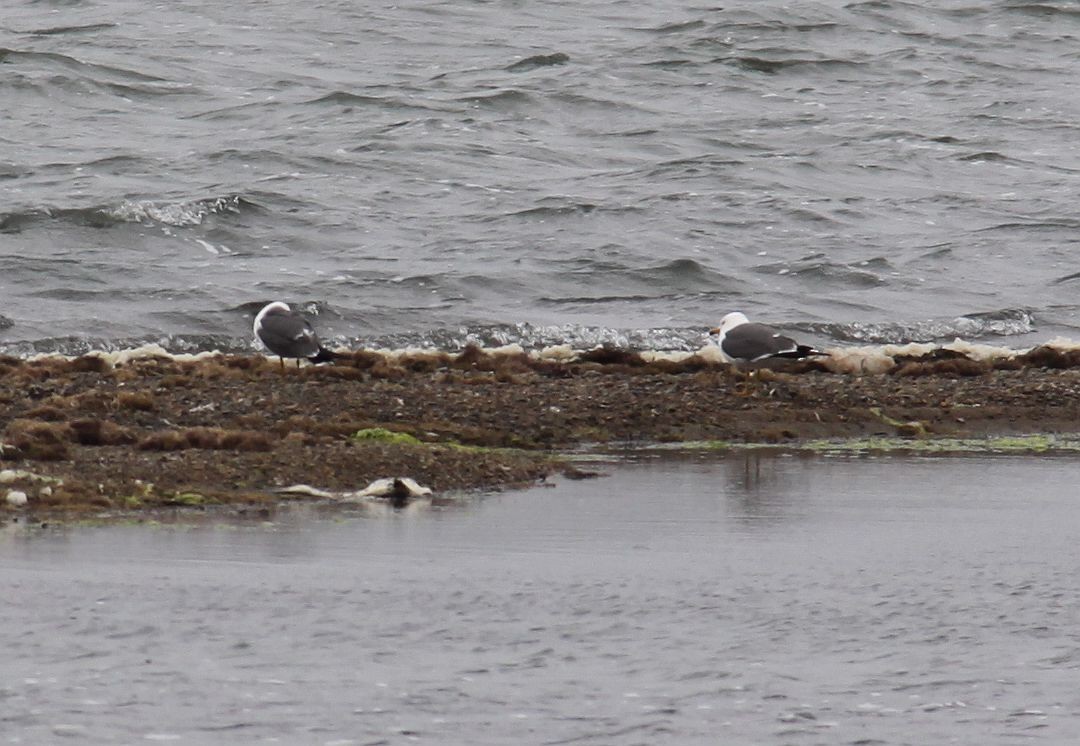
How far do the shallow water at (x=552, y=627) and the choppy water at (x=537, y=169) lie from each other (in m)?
10.7

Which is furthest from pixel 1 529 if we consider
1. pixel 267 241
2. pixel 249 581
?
pixel 267 241

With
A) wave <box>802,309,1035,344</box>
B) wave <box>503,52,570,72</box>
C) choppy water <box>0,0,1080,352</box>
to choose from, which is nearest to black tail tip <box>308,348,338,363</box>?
choppy water <box>0,0,1080,352</box>

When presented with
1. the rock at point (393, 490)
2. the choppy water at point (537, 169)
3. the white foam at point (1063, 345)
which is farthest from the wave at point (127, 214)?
the rock at point (393, 490)

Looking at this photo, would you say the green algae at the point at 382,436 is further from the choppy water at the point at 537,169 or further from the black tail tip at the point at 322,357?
the choppy water at the point at 537,169

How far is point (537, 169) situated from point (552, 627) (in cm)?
2175

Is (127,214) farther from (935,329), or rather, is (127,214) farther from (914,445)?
(914,445)

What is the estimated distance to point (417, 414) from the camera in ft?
39.2

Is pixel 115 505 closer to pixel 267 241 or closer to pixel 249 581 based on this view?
pixel 249 581

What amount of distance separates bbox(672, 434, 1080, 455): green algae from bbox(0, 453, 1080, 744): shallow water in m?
2.43

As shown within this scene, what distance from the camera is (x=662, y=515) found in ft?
29.3

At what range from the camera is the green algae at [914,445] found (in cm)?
1155

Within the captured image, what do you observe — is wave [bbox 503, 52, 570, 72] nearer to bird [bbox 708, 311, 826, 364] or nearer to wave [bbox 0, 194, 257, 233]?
wave [bbox 0, 194, 257, 233]

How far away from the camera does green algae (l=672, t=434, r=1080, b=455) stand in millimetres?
11555

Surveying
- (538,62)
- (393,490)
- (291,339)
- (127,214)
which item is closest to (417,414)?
(291,339)
